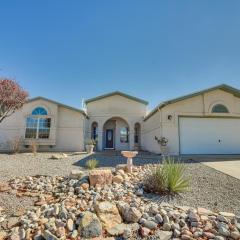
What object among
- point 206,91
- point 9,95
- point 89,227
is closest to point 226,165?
point 206,91

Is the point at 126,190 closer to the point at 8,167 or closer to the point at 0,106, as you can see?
the point at 8,167

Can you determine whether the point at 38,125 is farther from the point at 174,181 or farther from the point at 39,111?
the point at 174,181

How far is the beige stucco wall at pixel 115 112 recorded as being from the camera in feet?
72.9

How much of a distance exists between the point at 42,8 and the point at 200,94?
11856 mm

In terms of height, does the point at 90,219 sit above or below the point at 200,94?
below

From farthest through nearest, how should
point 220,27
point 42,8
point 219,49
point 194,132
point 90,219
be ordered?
point 194,132 → point 219,49 → point 220,27 → point 42,8 → point 90,219

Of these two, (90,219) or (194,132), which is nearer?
(90,219)

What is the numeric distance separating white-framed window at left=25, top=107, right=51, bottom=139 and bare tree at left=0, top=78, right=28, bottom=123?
7.48 m

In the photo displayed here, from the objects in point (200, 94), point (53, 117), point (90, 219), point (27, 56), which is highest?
point (27, 56)

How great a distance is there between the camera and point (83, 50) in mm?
14547

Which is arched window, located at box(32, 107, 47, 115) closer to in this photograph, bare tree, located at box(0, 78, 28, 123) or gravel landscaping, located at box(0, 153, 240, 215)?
bare tree, located at box(0, 78, 28, 123)

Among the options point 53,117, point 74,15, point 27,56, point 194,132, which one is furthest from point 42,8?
point 194,132

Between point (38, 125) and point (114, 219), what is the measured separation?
16271mm

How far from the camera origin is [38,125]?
19.5 metres
